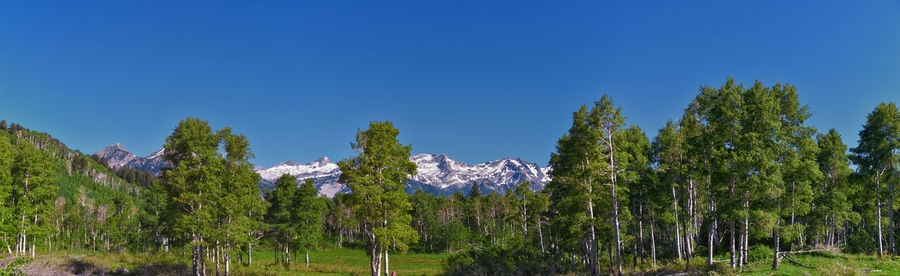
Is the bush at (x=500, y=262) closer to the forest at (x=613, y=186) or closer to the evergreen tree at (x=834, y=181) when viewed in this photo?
the forest at (x=613, y=186)

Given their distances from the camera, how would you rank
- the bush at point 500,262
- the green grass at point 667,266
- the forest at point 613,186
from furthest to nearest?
the bush at point 500,262, the forest at point 613,186, the green grass at point 667,266

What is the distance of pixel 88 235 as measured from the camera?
10712 cm

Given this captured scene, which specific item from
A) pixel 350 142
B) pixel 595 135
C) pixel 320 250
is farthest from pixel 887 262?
pixel 320 250

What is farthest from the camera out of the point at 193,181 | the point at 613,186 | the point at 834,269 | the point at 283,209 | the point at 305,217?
the point at 305,217

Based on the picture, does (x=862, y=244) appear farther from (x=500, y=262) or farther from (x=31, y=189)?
(x=31, y=189)

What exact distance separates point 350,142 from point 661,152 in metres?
22.6

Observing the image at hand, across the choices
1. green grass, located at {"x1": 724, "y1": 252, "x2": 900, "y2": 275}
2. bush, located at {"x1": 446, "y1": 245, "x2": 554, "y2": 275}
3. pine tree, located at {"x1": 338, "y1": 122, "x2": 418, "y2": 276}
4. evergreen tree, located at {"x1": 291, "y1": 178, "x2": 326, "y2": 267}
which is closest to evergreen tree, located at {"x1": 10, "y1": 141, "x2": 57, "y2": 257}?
evergreen tree, located at {"x1": 291, "y1": 178, "x2": 326, "y2": 267}

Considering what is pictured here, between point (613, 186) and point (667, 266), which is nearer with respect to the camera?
point (613, 186)

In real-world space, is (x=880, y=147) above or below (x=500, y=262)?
above

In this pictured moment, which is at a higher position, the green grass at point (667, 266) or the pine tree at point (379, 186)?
the pine tree at point (379, 186)

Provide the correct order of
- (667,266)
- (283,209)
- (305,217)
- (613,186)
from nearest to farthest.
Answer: (613,186)
(667,266)
(283,209)
(305,217)

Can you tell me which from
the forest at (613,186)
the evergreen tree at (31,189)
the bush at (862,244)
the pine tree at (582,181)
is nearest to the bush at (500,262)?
the forest at (613,186)

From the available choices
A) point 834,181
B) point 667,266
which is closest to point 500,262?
point 667,266

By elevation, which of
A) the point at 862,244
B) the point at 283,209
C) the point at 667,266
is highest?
the point at 283,209
